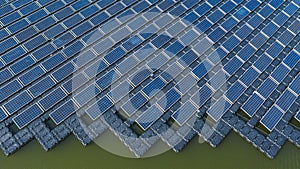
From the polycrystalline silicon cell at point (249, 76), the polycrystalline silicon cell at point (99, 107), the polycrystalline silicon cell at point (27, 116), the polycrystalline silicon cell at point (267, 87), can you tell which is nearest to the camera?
the polycrystalline silicon cell at point (27, 116)

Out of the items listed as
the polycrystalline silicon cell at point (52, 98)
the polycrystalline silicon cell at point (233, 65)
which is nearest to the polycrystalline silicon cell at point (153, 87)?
the polycrystalline silicon cell at point (233, 65)

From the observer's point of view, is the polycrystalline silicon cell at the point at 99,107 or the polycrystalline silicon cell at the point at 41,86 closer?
the polycrystalline silicon cell at the point at 99,107

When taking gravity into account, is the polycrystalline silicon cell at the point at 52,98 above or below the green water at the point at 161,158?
above

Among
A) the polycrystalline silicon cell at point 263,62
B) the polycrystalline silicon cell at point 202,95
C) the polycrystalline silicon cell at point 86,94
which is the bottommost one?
the polycrystalline silicon cell at point 86,94

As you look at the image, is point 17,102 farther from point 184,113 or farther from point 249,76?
point 249,76

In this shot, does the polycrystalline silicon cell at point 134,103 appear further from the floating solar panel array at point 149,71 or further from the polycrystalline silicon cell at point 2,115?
the polycrystalline silicon cell at point 2,115

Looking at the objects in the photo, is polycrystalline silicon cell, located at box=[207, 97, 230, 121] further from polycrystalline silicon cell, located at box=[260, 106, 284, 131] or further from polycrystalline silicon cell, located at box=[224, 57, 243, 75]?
polycrystalline silicon cell, located at box=[224, 57, 243, 75]

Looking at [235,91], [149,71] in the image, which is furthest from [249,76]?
[149,71]

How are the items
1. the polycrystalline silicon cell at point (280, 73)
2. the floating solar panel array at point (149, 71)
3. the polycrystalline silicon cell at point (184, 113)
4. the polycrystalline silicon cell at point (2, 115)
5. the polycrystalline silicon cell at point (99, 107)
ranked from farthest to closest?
the polycrystalline silicon cell at point (280, 73)
the polycrystalline silicon cell at point (184, 113)
the polycrystalline silicon cell at point (99, 107)
the floating solar panel array at point (149, 71)
the polycrystalline silicon cell at point (2, 115)
